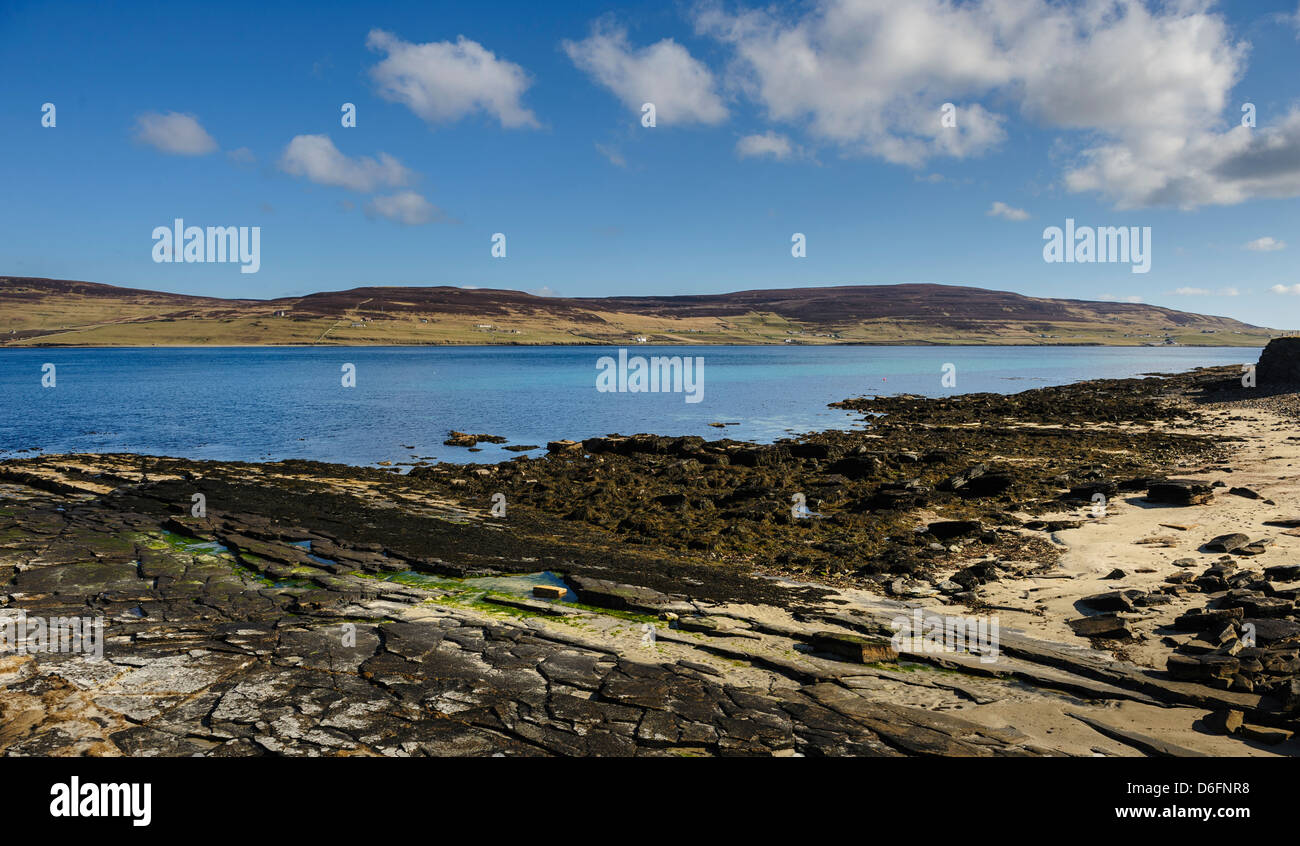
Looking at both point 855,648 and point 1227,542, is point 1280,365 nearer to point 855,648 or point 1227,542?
point 1227,542

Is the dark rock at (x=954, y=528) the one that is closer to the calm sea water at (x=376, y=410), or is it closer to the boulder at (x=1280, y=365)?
the calm sea water at (x=376, y=410)

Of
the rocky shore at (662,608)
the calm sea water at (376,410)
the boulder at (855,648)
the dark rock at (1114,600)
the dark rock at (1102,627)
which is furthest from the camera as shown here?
the calm sea water at (376,410)

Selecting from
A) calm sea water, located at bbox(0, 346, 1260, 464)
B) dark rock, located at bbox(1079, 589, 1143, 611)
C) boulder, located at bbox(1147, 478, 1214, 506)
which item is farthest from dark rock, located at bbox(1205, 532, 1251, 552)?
calm sea water, located at bbox(0, 346, 1260, 464)

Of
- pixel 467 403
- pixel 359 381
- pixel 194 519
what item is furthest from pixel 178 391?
pixel 194 519

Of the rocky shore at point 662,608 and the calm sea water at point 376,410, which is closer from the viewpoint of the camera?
the rocky shore at point 662,608

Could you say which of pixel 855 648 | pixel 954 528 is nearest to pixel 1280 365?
pixel 954 528

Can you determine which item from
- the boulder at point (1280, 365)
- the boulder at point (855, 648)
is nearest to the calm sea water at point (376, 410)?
the boulder at point (1280, 365)

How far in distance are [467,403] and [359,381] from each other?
109ft

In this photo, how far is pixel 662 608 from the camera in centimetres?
1222

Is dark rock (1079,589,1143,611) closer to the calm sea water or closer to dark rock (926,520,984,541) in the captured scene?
dark rock (926,520,984,541)

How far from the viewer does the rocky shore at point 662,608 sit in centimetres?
760

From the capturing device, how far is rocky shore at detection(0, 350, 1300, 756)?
299 inches
